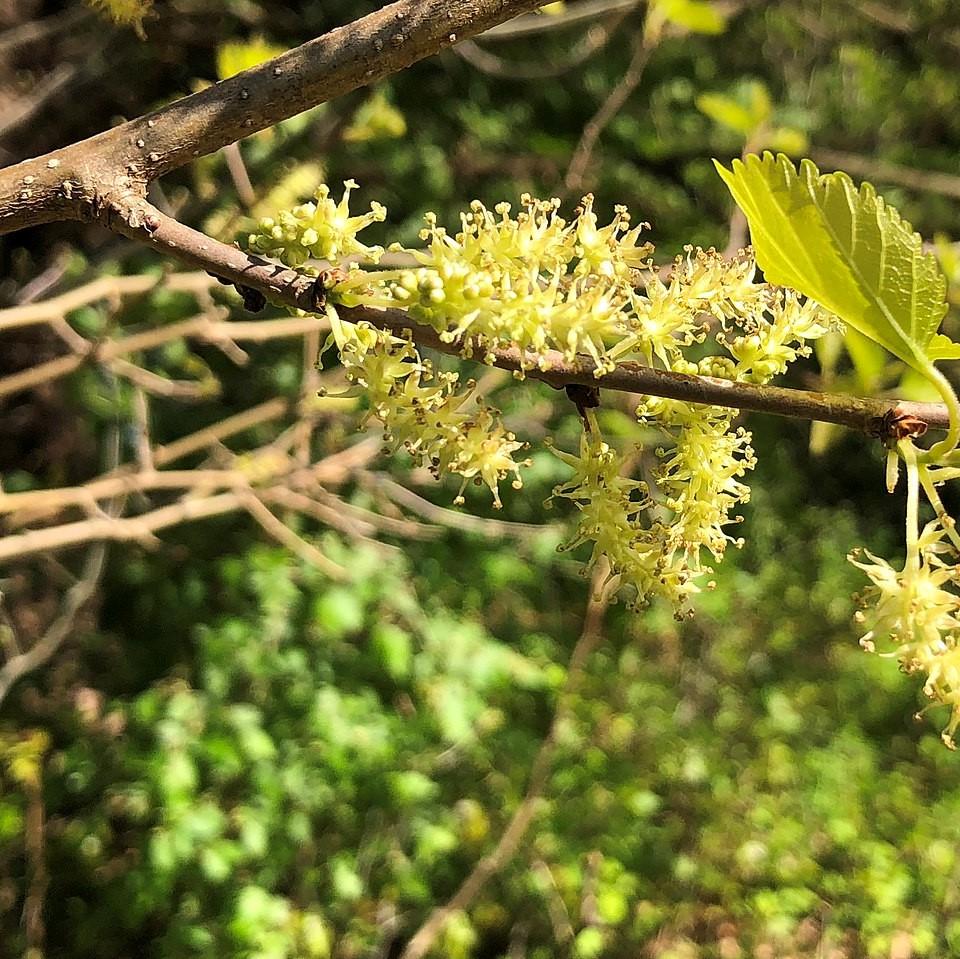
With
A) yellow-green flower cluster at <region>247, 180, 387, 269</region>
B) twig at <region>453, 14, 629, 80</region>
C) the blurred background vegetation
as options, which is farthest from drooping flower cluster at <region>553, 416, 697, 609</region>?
twig at <region>453, 14, 629, 80</region>

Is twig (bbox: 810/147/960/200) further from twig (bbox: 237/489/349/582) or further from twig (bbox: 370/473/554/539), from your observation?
twig (bbox: 237/489/349/582)

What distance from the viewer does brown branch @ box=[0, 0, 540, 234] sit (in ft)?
1.81

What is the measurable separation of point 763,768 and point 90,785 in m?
1.69

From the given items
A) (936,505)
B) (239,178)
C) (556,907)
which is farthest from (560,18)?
(556,907)

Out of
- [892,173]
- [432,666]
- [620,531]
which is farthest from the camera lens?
[892,173]

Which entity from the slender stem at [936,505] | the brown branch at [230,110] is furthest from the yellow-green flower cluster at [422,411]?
the slender stem at [936,505]

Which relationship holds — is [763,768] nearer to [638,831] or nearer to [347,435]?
[638,831]

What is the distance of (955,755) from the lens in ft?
8.71

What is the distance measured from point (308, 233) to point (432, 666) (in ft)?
5.05

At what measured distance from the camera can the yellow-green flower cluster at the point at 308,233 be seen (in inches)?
23.0

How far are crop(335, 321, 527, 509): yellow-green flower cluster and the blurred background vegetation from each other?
738 mm

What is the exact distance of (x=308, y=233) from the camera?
0.58m

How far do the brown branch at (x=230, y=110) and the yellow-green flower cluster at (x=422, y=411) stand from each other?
0.15m

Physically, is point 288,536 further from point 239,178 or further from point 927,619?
point 927,619
